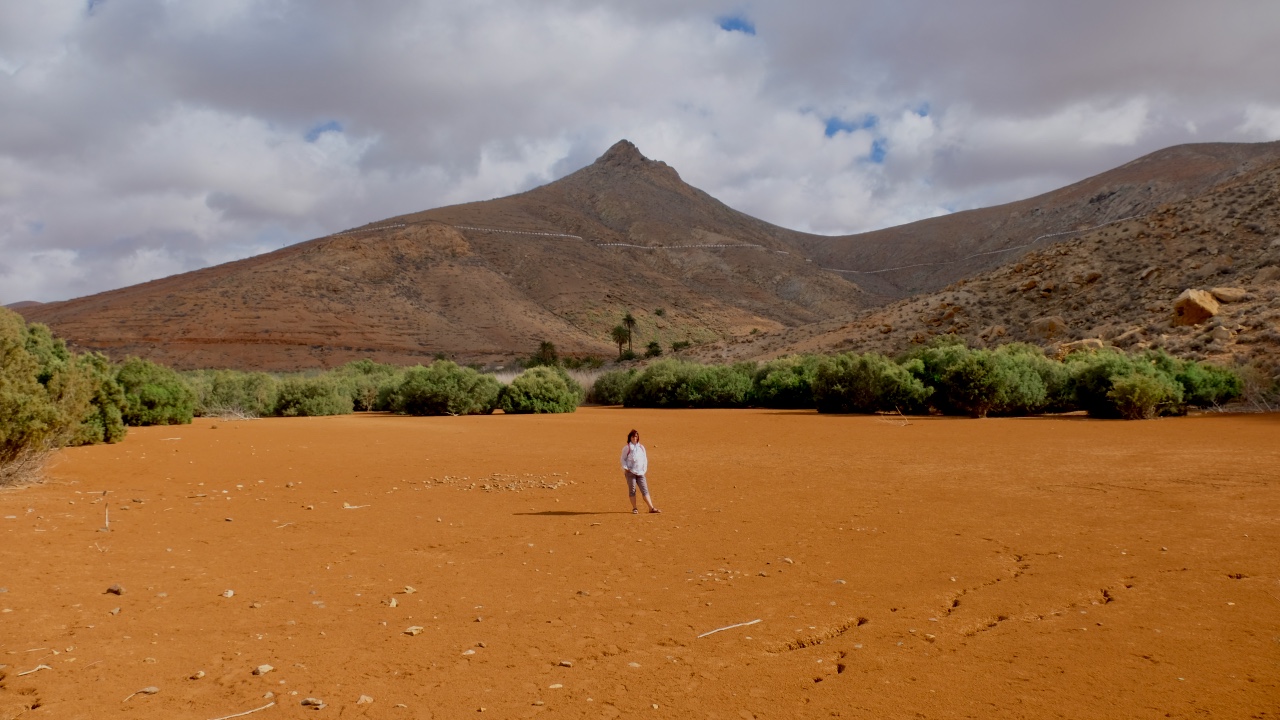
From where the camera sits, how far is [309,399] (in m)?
29.3

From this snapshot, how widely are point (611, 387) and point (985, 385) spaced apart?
19756 mm

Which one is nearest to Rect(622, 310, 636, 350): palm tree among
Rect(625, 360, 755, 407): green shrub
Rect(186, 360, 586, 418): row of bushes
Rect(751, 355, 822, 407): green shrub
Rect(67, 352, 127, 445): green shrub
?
Rect(625, 360, 755, 407): green shrub

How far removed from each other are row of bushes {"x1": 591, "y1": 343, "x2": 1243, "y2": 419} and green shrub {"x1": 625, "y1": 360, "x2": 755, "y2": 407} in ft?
0.20

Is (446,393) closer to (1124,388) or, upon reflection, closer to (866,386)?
(866,386)

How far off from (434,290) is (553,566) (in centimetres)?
6740

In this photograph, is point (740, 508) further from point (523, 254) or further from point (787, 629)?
point (523, 254)

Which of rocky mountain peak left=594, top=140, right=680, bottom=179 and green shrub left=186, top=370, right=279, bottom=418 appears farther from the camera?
rocky mountain peak left=594, top=140, right=680, bottom=179

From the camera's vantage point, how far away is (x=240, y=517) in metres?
9.15

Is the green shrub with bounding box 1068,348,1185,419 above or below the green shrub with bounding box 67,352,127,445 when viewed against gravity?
below

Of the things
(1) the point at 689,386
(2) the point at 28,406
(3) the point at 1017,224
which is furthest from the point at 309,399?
(3) the point at 1017,224

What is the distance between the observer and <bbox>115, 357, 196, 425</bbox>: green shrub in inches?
825

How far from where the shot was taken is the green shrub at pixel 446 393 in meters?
29.8

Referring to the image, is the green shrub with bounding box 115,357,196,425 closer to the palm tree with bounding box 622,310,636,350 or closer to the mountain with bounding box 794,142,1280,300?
the palm tree with bounding box 622,310,636,350

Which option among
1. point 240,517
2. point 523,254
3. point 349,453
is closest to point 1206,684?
point 240,517
